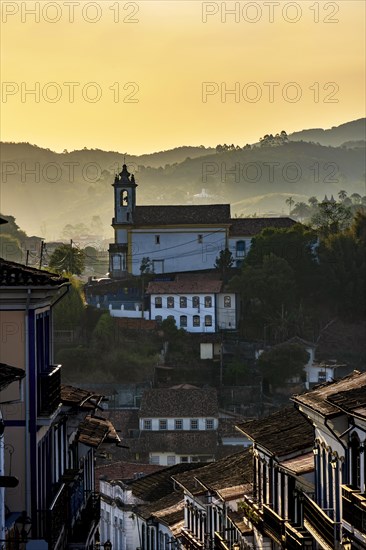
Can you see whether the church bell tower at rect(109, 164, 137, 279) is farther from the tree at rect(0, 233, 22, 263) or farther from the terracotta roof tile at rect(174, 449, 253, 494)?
the terracotta roof tile at rect(174, 449, 253, 494)

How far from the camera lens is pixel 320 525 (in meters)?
19.7

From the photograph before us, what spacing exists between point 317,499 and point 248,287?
354 ft

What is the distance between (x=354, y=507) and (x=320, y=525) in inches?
105

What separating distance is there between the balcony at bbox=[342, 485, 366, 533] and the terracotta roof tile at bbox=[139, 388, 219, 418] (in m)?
91.1

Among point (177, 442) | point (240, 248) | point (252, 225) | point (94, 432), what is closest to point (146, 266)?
point (240, 248)

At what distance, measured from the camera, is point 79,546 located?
28.2 m

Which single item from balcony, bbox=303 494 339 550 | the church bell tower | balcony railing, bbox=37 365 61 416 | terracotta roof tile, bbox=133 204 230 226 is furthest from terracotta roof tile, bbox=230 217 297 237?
balcony, bbox=303 494 339 550

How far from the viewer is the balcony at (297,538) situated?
68.0 ft

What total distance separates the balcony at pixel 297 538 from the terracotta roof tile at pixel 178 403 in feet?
283

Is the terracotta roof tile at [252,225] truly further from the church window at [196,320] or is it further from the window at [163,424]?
the window at [163,424]

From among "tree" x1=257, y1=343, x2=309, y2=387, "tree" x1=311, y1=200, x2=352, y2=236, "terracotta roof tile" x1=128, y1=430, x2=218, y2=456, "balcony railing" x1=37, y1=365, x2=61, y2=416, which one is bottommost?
"terracotta roof tile" x1=128, y1=430, x2=218, y2=456

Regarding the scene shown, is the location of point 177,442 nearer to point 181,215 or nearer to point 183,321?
point 183,321

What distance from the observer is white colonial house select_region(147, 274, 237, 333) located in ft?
422

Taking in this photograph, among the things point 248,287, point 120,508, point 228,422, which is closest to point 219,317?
point 248,287
